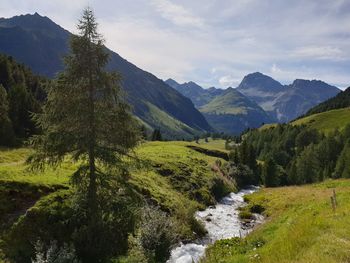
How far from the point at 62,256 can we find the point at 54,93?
9.85m

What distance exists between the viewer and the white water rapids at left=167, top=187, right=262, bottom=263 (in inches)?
1142

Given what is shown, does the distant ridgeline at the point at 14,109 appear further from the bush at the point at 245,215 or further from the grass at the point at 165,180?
the bush at the point at 245,215

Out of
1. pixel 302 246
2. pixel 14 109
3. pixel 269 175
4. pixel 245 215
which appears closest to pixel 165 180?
pixel 245 215

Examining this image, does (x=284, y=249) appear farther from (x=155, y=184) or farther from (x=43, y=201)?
(x=155, y=184)

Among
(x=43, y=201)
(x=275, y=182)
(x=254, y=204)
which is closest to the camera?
(x=43, y=201)

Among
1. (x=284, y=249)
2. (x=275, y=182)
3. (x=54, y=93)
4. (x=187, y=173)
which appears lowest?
(x=275, y=182)

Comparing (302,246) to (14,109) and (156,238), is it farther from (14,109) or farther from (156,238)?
(14,109)

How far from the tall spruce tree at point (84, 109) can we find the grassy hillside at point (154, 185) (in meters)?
2.76

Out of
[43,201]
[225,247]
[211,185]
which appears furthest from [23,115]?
[225,247]

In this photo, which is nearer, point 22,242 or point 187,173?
point 22,242

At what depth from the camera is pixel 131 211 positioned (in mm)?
24219

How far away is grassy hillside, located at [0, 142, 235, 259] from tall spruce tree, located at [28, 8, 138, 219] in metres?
2.76

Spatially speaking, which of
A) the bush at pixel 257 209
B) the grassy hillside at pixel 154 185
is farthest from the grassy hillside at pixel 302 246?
the bush at pixel 257 209

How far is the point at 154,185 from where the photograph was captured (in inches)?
1758
